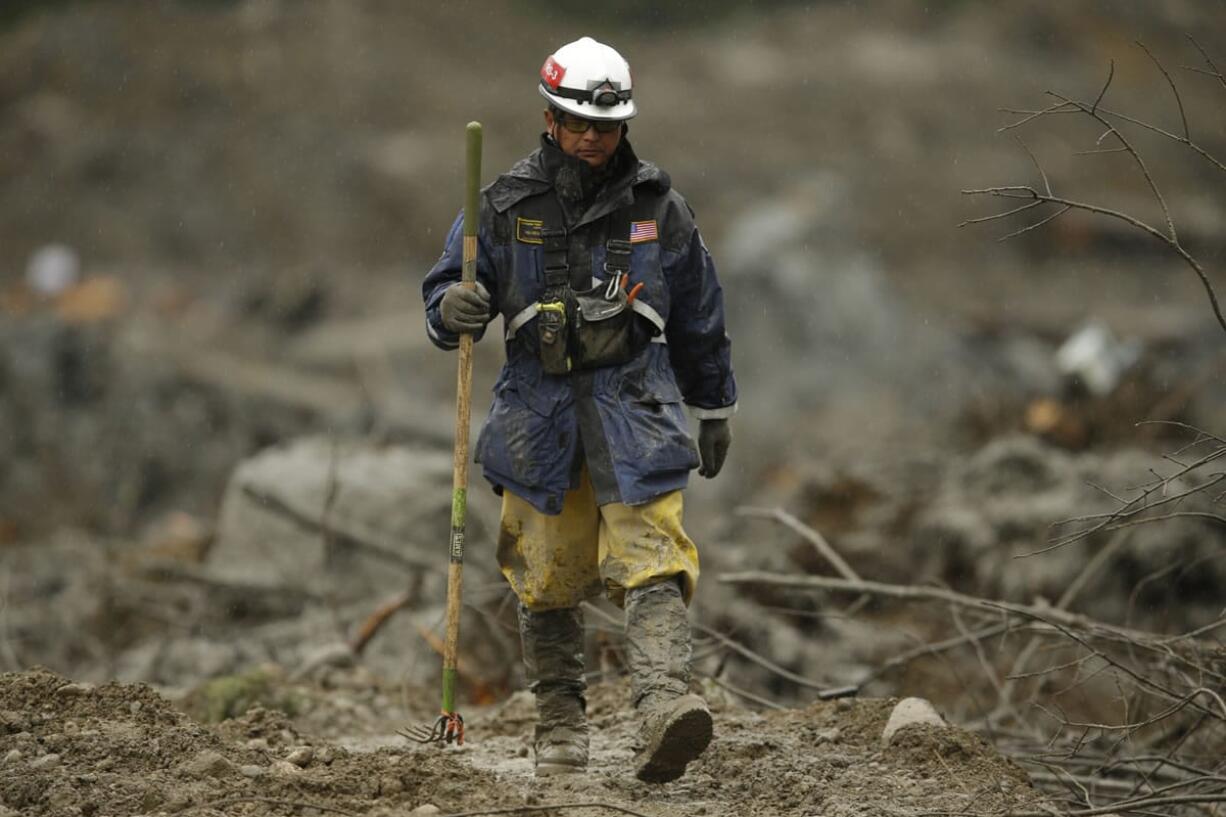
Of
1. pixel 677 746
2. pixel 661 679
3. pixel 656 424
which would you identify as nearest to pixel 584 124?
pixel 656 424

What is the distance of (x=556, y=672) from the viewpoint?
517cm

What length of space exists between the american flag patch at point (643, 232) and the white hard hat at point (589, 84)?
0.33 m

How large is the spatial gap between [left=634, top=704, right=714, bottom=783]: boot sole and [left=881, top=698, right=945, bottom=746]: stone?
926 mm

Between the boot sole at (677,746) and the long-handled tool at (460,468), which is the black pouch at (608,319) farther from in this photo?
the boot sole at (677,746)

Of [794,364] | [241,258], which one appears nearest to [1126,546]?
[794,364]

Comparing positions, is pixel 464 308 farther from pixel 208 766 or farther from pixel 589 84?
Result: pixel 208 766

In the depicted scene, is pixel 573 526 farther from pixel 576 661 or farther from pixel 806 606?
pixel 806 606

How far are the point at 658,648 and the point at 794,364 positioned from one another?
13.5m

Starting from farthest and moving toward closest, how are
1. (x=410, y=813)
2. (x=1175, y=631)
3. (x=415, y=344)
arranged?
(x=415, y=344) → (x=1175, y=631) → (x=410, y=813)

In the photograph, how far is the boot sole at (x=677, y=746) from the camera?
4383 mm

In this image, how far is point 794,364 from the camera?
711 inches

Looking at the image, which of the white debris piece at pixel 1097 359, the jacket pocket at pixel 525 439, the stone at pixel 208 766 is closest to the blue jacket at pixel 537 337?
the jacket pocket at pixel 525 439

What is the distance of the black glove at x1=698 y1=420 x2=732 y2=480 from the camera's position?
17.1 ft

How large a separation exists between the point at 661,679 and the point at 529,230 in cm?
139
